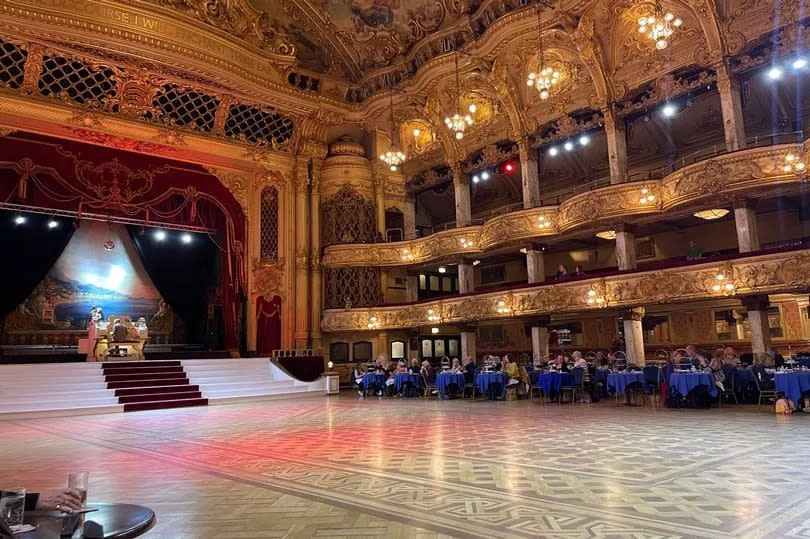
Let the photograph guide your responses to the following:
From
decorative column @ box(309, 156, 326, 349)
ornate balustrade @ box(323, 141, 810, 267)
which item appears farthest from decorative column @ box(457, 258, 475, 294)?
decorative column @ box(309, 156, 326, 349)

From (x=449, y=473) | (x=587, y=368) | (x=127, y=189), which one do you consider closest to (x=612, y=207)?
(x=587, y=368)

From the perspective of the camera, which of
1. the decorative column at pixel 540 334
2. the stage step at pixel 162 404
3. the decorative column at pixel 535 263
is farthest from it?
the decorative column at pixel 535 263

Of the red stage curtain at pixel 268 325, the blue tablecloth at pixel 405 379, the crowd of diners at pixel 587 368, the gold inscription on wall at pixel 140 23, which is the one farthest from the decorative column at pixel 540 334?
the gold inscription on wall at pixel 140 23

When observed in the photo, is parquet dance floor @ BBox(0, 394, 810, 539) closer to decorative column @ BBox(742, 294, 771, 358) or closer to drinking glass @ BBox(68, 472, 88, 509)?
drinking glass @ BBox(68, 472, 88, 509)

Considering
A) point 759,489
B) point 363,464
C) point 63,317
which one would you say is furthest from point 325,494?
point 63,317

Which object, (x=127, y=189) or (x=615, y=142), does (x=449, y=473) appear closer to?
(x=615, y=142)

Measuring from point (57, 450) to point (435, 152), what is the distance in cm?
1637

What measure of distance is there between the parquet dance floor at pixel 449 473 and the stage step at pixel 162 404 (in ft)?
10.5

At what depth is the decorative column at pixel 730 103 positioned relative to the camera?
44.6 ft

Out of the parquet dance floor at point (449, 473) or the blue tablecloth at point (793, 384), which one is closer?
the parquet dance floor at point (449, 473)

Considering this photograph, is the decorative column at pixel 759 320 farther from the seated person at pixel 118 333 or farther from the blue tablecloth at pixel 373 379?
the seated person at pixel 118 333

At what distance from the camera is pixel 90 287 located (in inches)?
721

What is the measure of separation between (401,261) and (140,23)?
10.9 metres

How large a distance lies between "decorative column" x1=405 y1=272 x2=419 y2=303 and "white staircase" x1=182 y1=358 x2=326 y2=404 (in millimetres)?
5462
